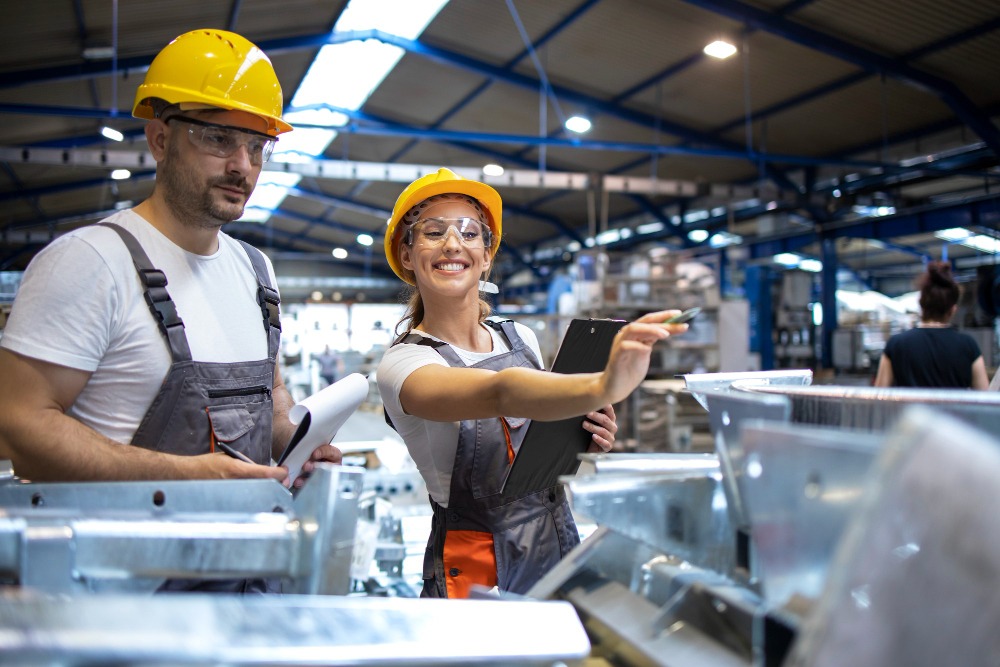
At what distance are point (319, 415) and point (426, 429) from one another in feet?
1.94

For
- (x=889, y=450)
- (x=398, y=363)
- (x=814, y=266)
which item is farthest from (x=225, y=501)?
(x=814, y=266)

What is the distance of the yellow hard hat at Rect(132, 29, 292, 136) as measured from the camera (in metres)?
1.82

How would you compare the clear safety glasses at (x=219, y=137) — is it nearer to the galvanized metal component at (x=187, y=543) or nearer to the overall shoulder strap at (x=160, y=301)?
the overall shoulder strap at (x=160, y=301)

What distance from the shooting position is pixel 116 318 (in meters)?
1.62

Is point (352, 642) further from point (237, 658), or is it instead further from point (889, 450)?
point (889, 450)

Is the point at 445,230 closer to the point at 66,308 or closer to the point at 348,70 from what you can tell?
the point at 66,308

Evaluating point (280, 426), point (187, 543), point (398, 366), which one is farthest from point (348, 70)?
point (187, 543)

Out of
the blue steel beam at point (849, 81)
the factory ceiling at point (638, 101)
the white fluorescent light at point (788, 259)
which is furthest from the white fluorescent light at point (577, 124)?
the white fluorescent light at point (788, 259)

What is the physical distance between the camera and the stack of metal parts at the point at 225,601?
2.03 feet

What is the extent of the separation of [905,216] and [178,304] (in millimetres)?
11441

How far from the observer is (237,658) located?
615 mm

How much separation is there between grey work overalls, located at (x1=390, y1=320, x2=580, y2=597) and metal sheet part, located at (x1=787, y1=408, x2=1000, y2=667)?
1228 millimetres

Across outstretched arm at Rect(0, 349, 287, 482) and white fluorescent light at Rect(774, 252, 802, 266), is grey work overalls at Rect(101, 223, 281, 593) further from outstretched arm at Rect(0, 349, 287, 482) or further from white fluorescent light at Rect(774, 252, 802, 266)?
white fluorescent light at Rect(774, 252, 802, 266)

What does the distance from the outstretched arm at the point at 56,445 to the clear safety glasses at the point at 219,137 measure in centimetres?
64
